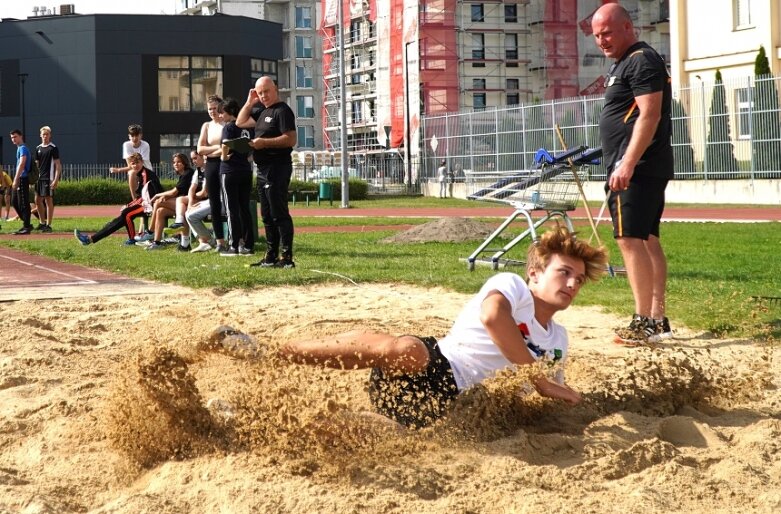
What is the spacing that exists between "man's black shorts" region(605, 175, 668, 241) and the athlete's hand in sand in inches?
113

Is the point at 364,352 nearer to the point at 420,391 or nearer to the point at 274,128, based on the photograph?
the point at 420,391

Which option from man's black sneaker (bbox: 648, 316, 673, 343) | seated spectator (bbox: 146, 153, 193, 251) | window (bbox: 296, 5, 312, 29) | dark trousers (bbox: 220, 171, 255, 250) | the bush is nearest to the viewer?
man's black sneaker (bbox: 648, 316, 673, 343)

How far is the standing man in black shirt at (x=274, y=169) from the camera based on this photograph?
40.3 feet

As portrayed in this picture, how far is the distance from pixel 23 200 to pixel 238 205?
8833 millimetres

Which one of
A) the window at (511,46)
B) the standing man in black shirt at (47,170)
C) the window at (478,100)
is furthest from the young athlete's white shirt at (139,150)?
the window at (511,46)

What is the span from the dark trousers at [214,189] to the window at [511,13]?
6614 cm

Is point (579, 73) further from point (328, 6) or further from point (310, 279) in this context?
point (310, 279)

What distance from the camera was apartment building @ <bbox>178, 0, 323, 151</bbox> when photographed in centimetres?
10969

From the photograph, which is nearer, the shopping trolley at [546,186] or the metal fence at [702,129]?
the shopping trolley at [546,186]

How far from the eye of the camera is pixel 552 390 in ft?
16.0

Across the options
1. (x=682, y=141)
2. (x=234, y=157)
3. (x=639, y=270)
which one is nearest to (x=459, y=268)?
(x=234, y=157)

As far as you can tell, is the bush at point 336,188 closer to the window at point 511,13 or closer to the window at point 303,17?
the window at point 511,13

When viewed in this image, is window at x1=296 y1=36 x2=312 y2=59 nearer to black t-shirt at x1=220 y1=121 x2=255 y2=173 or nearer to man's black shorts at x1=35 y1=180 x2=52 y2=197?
man's black shorts at x1=35 y1=180 x2=52 y2=197

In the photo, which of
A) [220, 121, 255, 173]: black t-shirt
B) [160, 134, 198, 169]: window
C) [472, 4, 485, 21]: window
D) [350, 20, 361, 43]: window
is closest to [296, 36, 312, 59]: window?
[350, 20, 361, 43]: window
